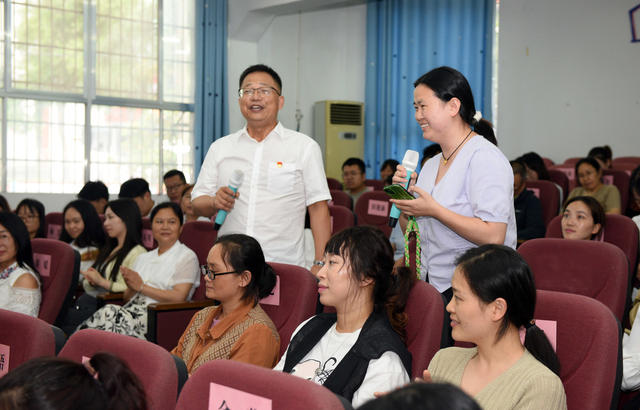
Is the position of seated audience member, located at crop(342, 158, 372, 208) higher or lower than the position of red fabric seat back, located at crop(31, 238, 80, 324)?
higher

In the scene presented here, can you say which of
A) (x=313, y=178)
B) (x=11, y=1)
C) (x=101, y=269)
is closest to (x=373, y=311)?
(x=313, y=178)

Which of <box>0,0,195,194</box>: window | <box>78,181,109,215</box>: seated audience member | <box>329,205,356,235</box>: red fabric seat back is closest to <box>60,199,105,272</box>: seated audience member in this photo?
<box>78,181,109,215</box>: seated audience member

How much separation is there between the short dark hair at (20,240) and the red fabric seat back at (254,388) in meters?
2.27

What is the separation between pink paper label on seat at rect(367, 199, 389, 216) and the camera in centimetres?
570

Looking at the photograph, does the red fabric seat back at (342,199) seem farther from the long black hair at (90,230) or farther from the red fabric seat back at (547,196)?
the long black hair at (90,230)

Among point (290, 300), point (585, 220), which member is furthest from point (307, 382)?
point (585, 220)

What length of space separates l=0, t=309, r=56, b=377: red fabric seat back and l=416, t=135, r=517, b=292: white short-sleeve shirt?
1.21m

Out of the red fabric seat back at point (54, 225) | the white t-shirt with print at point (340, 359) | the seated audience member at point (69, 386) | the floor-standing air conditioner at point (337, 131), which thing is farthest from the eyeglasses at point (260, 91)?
the floor-standing air conditioner at point (337, 131)

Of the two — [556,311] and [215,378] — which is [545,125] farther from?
[215,378]

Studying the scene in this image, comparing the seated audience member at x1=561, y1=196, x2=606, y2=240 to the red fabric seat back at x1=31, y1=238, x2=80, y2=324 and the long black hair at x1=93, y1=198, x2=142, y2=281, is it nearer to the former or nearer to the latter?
the long black hair at x1=93, y1=198, x2=142, y2=281

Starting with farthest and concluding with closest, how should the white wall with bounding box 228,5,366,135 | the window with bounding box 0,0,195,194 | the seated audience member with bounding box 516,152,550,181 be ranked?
the white wall with bounding box 228,5,366,135, the window with bounding box 0,0,195,194, the seated audience member with bounding box 516,152,550,181

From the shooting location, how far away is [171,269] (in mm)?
3770

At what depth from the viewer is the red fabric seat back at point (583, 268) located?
2.77 m

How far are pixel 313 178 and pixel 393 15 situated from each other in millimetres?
6647
